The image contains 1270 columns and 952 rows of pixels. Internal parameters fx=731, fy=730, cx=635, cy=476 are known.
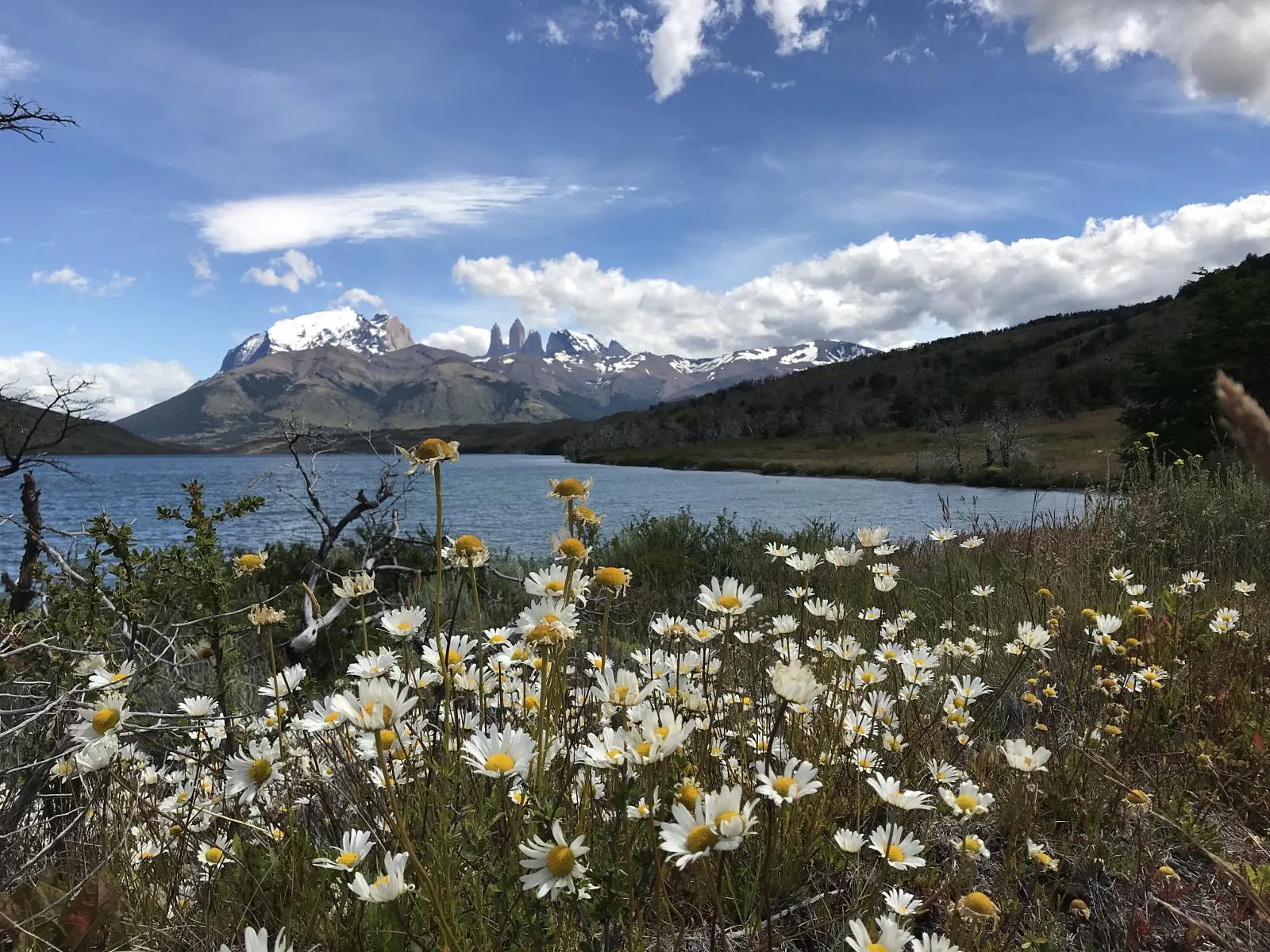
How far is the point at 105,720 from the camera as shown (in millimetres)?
1944

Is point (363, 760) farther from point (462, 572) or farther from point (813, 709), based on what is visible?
point (813, 709)

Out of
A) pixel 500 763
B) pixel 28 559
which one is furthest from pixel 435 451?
pixel 28 559

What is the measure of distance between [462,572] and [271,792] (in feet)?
3.34

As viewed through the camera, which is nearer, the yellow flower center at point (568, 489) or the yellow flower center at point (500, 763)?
the yellow flower center at point (500, 763)

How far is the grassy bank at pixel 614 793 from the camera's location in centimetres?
162

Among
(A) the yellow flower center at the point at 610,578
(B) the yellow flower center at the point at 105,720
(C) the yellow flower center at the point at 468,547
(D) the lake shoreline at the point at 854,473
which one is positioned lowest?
(D) the lake shoreline at the point at 854,473

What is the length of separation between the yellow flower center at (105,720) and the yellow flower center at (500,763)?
112 centimetres

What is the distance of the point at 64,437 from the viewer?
5.26 meters

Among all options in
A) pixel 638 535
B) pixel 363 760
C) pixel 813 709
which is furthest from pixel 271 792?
pixel 638 535

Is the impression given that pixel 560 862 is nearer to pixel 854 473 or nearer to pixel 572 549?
pixel 572 549

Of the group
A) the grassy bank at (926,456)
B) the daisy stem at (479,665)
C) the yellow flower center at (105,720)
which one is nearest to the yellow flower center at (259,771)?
the yellow flower center at (105,720)

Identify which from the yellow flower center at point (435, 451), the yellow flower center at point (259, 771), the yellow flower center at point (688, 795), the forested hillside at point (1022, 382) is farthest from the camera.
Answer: the forested hillside at point (1022, 382)

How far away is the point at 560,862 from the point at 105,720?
138cm

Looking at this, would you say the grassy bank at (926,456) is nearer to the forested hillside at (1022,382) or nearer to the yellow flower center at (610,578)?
the forested hillside at (1022,382)
